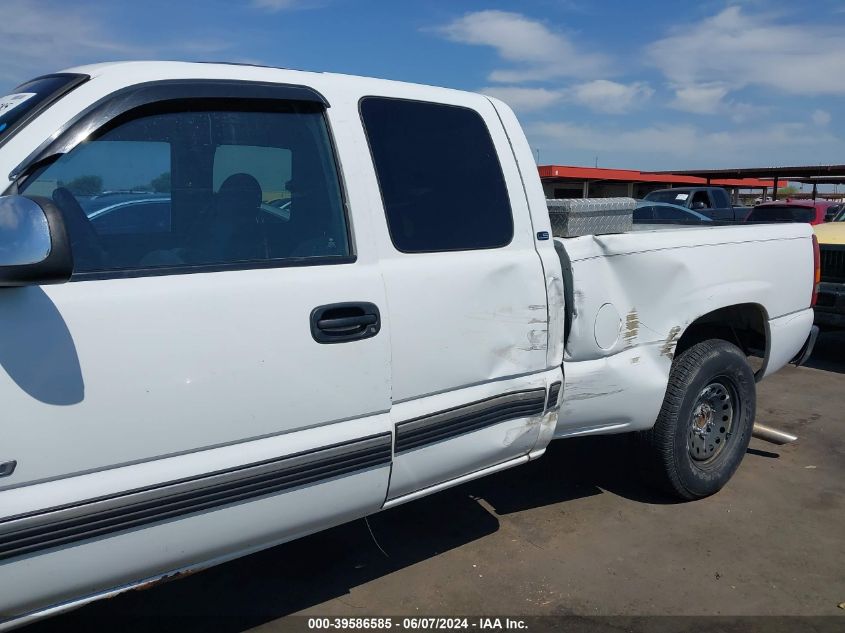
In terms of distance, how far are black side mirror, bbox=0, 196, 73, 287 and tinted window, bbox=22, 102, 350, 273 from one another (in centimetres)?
23

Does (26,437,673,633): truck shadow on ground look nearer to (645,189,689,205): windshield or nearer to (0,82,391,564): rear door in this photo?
(0,82,391,564): rear door

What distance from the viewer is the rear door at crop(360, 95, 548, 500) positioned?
9.23 ft

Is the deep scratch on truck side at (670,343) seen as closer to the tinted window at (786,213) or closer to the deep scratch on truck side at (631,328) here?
the deep scratch on truck side at (631,328)

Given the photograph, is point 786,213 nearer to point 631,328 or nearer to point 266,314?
point 631,328

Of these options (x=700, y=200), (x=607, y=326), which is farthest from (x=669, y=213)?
(x=607, y=326)

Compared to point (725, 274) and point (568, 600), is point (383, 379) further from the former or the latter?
point (725, 274)

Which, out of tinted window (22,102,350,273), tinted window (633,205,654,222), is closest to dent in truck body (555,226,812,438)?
tinted window (22,102,350,273)

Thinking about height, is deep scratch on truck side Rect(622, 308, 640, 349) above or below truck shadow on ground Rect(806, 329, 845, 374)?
above

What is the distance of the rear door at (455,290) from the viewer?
281cm

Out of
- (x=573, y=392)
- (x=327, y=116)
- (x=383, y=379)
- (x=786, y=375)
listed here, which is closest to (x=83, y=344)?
(x=383, y=379)

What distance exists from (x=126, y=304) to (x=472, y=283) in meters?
1.34

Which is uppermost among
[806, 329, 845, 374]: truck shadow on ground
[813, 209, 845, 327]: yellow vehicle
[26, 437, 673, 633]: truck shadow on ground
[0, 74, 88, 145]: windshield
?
[0, 74, 88, 145]: windshield

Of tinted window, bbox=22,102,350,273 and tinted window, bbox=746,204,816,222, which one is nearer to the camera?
tinted window, bbox=22,102,350,273

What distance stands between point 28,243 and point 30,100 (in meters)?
0.63
